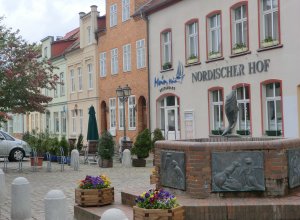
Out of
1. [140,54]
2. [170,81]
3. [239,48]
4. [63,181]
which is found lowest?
[63,181]

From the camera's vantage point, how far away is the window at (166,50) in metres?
26.8

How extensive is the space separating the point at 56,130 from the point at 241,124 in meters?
26.3

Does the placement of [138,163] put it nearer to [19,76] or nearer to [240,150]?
[19,76]

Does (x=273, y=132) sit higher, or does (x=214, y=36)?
(x=214, y=36)

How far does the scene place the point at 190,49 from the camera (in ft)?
82.3

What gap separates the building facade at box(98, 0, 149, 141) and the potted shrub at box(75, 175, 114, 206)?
19.1 metres

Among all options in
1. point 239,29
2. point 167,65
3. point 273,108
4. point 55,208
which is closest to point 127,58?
point 167,65

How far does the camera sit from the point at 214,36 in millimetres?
23234

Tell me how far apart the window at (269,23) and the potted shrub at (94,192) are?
38.9 feet

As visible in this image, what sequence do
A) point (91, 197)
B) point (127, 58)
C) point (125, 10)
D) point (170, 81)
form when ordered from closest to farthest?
point (91, 197)
point (170, 81)
point (127, 58)
point (125, 10)

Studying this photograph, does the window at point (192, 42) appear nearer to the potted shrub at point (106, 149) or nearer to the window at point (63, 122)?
the potted shrub at point (106, 149)

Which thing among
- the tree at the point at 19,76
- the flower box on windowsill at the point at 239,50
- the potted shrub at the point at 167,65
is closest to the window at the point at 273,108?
the flower box on windowsill at the point at 239,50

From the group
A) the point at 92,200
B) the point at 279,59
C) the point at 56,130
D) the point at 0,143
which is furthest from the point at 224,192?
the point at 56,130

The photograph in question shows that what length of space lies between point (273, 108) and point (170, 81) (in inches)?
309
